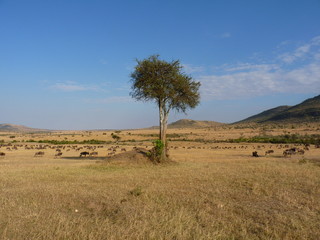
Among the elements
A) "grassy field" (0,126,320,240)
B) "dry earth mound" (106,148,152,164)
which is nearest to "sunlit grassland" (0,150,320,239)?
"grassy field" (0,126,320,240)

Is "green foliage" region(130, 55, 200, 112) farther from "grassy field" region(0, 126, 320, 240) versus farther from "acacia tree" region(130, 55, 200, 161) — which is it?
"grassy field" region(0, 126, 320, 240)

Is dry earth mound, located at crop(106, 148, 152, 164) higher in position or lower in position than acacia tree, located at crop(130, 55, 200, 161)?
lower

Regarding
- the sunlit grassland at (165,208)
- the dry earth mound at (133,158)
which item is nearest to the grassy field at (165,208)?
the sunlit grassland at (165,208)

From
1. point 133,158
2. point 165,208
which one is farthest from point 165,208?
point 133,158

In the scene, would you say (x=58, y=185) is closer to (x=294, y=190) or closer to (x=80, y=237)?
(x=80, y=237)

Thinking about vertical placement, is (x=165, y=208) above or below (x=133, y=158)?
below

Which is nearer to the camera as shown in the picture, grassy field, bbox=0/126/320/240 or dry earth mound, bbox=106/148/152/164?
grassy field, bbox=0/126/320/240

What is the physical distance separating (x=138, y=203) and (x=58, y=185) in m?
5.07

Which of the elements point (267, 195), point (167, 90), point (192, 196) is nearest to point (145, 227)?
point (192, 196)

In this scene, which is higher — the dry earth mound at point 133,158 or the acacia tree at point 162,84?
the acacia tree at point 162,84

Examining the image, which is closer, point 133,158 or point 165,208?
point 165,208

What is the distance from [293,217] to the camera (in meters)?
8.07

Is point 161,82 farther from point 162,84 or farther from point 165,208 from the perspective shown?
point 165,208

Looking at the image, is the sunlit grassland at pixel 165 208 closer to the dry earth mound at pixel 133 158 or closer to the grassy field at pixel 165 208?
the grassy field at pixel 165 208
